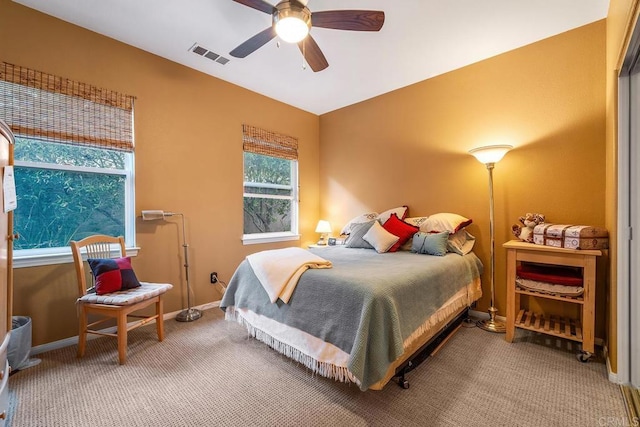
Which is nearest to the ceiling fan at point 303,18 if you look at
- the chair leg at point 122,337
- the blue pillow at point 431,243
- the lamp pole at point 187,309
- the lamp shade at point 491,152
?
the lamp shade at point 491,152

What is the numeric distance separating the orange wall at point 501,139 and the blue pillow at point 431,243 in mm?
559

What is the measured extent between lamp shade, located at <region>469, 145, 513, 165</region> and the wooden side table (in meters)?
0.79

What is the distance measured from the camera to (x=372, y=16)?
1.78 meters

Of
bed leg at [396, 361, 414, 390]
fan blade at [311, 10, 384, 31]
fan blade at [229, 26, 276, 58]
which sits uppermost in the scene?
fan blade at [229, 26, 276, 58]

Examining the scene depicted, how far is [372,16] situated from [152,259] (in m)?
2.92

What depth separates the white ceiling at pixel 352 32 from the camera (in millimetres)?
2143

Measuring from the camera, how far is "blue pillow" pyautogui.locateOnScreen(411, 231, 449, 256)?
2.60 m

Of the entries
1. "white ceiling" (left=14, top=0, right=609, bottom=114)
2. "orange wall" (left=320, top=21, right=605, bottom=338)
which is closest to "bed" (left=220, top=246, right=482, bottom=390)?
"orange wall" (left=320, top=21, right=605, bottom=338)

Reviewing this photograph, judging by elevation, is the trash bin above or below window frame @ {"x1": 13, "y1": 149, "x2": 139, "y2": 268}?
below

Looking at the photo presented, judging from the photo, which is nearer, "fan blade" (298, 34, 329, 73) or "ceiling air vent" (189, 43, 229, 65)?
"fan blade" (298, 34, 329, 73)

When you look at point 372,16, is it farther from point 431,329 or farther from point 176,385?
point 176,385

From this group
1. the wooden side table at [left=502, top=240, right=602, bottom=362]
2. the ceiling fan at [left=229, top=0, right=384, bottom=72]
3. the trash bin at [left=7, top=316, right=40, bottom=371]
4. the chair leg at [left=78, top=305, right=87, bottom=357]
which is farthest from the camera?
the chair leg at [left=78, top=305, right=87, bottom=357]

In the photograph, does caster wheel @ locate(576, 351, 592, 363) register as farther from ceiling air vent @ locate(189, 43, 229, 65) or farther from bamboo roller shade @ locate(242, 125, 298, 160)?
ceiling air vent @ locate(189, 43, 229, 65)

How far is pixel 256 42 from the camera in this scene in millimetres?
2117
